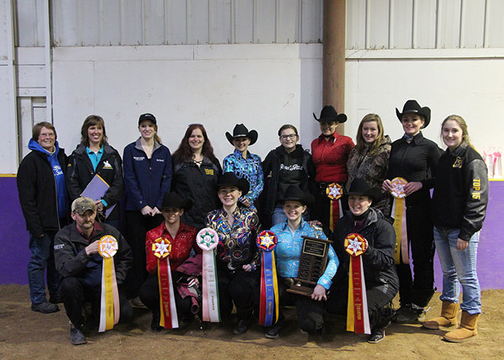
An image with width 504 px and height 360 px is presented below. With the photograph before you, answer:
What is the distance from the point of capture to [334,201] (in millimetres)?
3762

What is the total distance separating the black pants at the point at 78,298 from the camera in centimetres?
315

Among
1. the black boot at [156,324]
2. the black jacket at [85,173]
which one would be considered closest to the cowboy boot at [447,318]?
the black boot at [156,324]

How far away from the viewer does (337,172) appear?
12.5 ft

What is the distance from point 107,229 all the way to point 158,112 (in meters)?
2.00

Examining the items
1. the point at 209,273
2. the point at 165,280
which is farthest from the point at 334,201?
the point at 165,280

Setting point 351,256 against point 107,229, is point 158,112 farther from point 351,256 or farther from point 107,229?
point 351,256

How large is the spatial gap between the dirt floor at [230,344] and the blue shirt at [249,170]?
1159 mm

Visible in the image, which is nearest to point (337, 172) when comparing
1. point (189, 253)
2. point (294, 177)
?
point (294, 177)

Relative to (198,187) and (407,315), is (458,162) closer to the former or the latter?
(407,315)

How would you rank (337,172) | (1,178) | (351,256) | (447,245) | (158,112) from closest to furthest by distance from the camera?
(351,256)
(447,245)
(337,172)
(1,178)
(158,112)

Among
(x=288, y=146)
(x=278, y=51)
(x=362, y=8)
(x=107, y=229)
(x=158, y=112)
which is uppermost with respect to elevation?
(x=362, y=8)

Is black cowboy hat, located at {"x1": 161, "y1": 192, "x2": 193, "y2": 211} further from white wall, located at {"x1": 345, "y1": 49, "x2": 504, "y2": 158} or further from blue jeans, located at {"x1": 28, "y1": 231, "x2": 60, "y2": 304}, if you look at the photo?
white wall, located at {"x1": 345, "y1": 49, "x2": 504, "y2": 158}

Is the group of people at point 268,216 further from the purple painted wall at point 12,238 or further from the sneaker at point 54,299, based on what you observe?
the purple painted wall at point 12,238

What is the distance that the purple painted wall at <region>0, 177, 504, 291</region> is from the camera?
4492mm
